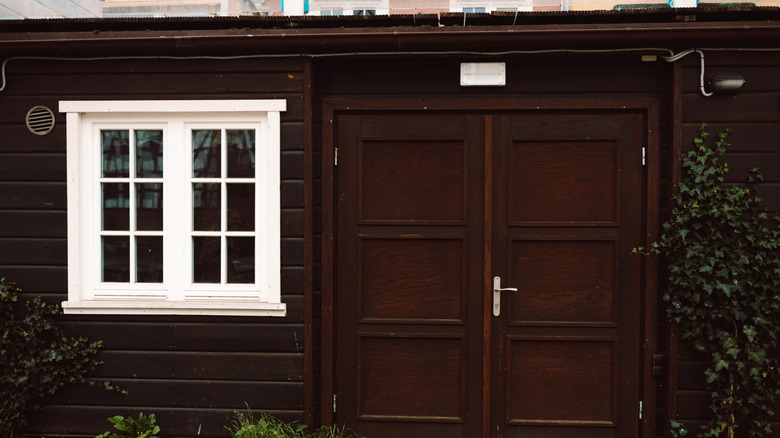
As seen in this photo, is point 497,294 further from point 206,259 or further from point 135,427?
point 135,427

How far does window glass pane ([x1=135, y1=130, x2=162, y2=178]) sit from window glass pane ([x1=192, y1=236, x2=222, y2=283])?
59 cm

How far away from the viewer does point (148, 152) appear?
3.90 metres

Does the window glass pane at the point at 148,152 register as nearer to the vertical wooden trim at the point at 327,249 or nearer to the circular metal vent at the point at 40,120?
the circular metal vent at the point at 40,120

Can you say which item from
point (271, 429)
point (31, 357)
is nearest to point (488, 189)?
point (271, 429)

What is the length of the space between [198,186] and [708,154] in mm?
3501

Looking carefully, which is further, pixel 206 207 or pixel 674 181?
pixel 206 207

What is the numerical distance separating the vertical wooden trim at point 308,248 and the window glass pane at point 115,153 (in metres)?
1.34

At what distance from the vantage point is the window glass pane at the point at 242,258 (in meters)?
3.88

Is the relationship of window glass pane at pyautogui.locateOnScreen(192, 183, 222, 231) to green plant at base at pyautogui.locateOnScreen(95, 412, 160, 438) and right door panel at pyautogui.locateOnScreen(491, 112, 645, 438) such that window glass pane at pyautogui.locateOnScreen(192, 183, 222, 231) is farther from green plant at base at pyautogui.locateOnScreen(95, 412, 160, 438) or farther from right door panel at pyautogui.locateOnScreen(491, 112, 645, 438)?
right door panel at pyautogui.locateOnScreen(491, 112, 645, 438)

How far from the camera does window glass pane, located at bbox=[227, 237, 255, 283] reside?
388cm

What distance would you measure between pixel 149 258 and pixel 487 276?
8.06 feet

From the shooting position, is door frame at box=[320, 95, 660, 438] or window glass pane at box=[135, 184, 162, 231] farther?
window glass pane at box=[135, 184, 162, 231]

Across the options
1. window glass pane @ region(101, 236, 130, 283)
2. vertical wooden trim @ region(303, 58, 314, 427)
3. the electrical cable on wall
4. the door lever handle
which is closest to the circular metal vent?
the electrical cable on wall

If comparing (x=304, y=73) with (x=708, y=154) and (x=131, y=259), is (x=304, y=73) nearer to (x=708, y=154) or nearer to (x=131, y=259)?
(x=131, y=259)
